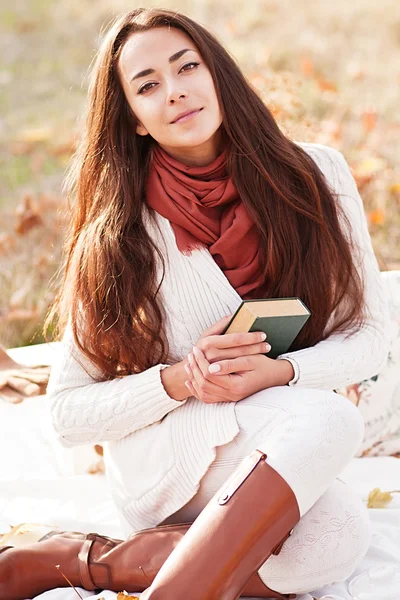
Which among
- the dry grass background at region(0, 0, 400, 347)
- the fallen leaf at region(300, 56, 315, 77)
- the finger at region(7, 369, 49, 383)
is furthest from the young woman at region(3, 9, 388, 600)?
the fallen leaf at region(300, 56, 315, 77)

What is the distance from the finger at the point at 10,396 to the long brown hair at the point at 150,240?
2.46ft

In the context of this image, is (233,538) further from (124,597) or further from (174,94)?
(174,94)

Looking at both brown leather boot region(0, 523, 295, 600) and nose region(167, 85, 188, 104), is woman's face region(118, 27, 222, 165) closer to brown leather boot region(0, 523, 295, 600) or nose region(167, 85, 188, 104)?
nose region(167, 85, 188, 104)

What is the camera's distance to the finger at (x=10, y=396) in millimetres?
2838

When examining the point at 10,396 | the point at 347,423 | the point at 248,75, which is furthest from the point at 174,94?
the point at 248,75

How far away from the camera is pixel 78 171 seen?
2.25m

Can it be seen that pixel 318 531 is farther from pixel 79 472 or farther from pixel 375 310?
pixel 79 472

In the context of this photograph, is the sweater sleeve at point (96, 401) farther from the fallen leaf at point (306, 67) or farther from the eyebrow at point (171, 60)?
the fallen leaf at point (306, 67)

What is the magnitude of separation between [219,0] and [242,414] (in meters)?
6.33

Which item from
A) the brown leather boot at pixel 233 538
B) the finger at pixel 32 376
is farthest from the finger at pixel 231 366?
the finger at pixel 32 376

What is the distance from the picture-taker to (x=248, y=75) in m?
3.78

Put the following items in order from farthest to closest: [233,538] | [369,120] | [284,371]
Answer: [369,120] < [284,371] < [233,538]

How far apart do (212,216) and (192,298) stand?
216 millimetres

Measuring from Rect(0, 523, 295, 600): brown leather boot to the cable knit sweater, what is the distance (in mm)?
106
